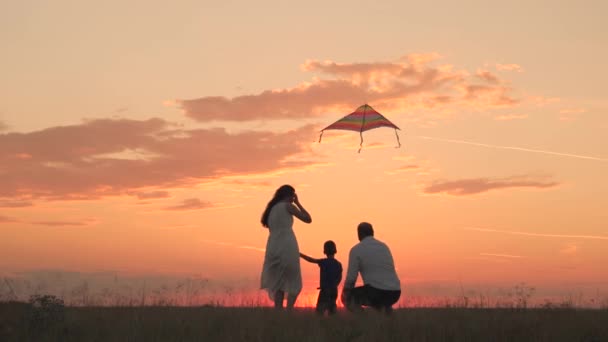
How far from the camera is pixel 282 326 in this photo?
1138 centimetres

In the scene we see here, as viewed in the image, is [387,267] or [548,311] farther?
[548,311]

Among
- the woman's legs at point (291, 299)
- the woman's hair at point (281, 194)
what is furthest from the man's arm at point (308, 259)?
the woman's hair at point (281, 194)

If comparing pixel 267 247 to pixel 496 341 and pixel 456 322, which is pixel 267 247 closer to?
pixel 456 322

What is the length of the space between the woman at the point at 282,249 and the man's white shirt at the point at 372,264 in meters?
1.59

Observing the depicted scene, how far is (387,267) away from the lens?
13953 mm

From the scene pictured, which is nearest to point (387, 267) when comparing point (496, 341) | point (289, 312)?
point (289, 312)

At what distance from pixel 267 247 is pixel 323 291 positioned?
4.64 feet

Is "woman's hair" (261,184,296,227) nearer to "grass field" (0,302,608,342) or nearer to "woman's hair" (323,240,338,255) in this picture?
"woman's hair" (323,240,338,255)

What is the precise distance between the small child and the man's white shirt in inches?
39.7

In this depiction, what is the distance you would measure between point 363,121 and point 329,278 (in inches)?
205

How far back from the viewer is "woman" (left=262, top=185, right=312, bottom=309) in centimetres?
1538

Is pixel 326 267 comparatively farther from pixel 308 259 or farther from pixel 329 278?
pixel 308 259

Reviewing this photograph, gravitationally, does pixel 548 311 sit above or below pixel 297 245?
below

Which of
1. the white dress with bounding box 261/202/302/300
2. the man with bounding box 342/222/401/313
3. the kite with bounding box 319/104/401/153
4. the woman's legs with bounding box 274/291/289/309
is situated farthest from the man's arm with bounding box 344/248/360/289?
the kite with bounding box 319/104/401/153
